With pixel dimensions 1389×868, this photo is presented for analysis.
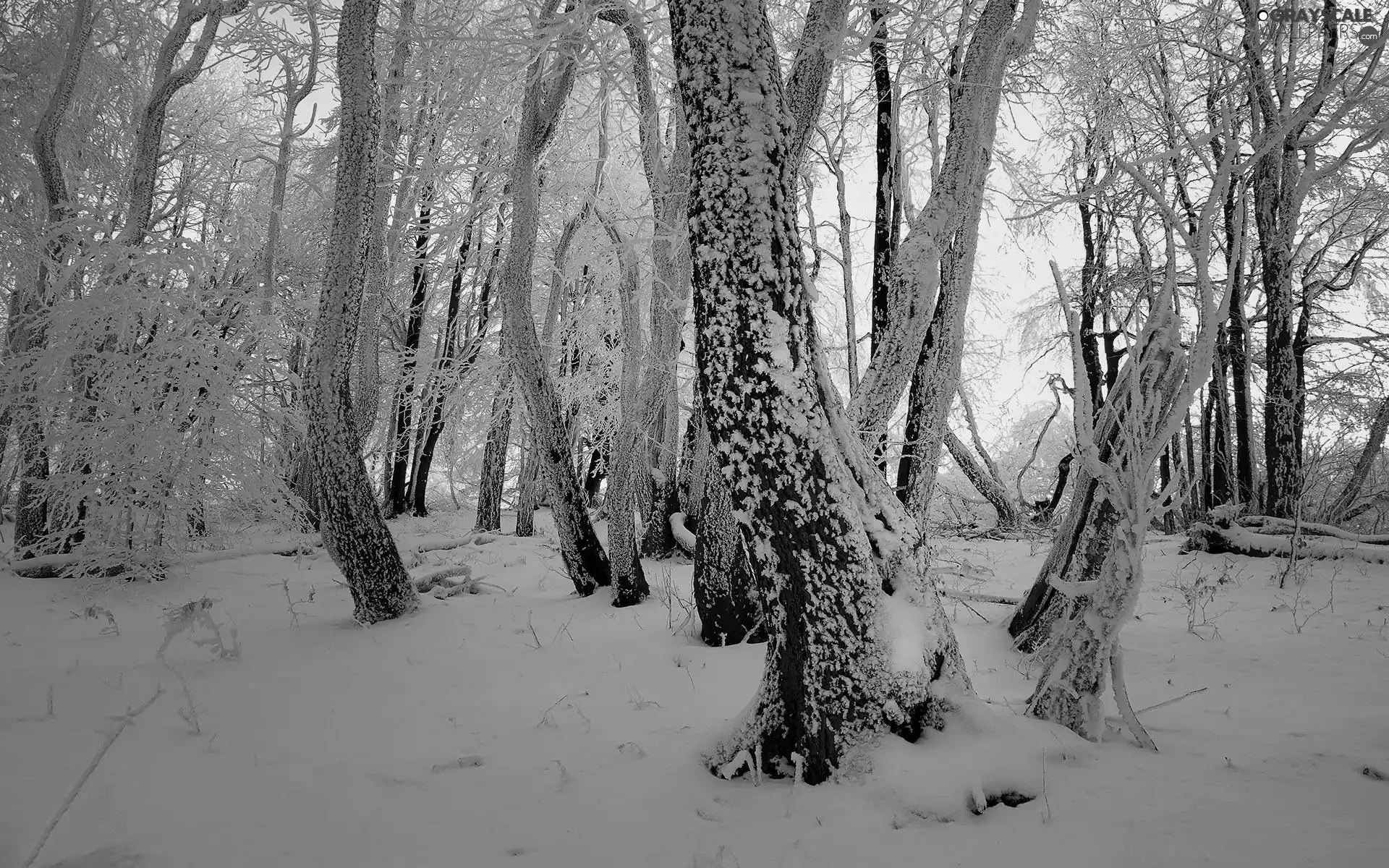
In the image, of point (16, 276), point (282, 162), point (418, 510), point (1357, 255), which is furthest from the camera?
point (418, 510)

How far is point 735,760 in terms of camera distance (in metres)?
2.39

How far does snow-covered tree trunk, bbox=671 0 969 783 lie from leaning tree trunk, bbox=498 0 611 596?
10.4 feet

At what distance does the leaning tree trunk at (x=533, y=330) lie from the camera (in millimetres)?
5184

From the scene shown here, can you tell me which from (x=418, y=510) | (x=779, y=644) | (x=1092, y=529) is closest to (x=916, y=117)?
(x=1092, y=529)

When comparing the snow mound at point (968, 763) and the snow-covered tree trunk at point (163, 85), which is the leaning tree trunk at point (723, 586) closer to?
the snow mound at point (968, 763)

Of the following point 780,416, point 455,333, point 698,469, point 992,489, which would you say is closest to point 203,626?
point 698,469

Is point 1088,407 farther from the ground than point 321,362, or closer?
closer

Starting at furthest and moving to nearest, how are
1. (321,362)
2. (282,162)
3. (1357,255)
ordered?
(282,162)
(1357,255)
(321,362)

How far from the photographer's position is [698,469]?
6402mm

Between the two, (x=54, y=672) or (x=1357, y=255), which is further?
(x=1357, y=255)

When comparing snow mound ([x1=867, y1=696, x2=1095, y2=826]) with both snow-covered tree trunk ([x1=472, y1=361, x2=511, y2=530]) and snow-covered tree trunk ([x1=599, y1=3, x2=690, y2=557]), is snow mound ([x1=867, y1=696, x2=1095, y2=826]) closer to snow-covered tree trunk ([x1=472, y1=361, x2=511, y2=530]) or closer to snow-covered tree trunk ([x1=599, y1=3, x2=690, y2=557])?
snow-covered tree trunk ([x1=599, y1=3, x2=690, y2=557])

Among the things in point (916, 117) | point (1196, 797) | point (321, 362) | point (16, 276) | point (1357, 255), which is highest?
point (916, 117)

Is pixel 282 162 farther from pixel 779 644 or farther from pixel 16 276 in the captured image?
pixel 779 644

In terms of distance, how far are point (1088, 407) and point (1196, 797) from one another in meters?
1.15
